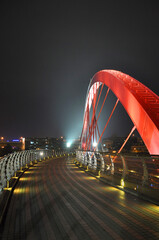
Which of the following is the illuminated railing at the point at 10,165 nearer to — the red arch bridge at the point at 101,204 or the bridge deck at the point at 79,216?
the red arch bridge at the point at 101,204

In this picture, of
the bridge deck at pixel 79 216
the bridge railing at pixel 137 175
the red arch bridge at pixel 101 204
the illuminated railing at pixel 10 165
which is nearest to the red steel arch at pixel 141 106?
the red arch bridge at pixel 101 204

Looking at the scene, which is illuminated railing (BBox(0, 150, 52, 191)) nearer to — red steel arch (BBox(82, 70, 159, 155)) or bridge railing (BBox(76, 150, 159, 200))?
bridge railing (BBox(76, 150, 159, 200))

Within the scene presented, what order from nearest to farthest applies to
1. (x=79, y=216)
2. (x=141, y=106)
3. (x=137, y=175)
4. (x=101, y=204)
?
(x=79, y=216) < (x=101, y=204) < (x=137, y=175) < (x=141, y=106)

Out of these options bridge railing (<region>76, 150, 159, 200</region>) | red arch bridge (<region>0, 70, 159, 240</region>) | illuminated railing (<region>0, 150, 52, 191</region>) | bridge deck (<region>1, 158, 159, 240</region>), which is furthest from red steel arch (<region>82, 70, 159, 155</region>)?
illuminated railing (<region>0, 150, 52, 191</region>)

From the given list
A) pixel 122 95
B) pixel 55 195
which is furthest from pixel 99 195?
pixel 122 95

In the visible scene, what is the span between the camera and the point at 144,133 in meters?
9.25

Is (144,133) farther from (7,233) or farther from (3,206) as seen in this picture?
(7,233)

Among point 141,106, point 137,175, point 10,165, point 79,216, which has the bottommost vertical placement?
point 79,216

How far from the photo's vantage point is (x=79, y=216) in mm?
5355

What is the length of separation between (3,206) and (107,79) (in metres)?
11.1

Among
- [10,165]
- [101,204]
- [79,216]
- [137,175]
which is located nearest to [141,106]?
[137,175]

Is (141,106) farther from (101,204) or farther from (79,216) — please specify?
(79,216)

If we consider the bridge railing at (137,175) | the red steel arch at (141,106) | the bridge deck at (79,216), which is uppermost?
the red steel arch at (141,106)

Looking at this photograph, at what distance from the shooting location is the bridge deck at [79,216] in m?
4.34
